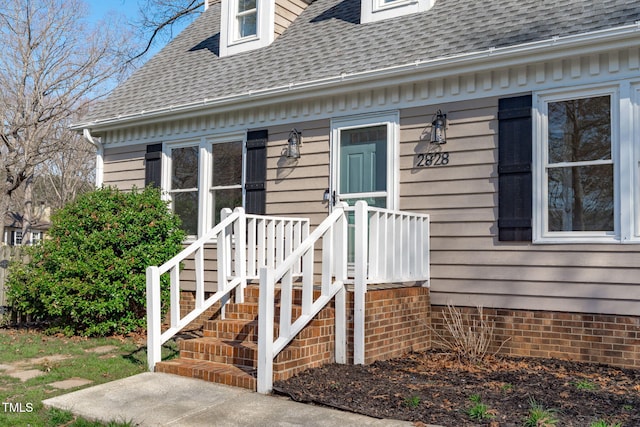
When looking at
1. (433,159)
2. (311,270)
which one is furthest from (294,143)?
(311,270)

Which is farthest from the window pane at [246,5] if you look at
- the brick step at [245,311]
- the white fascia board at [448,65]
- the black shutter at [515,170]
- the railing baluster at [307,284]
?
the railing baluster at [307,284]

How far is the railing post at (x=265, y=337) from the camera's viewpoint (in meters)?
4.91

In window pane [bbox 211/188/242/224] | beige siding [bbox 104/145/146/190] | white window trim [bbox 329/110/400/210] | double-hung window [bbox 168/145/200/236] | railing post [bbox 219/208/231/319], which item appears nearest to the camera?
railing post [bbox 219/208/231/319]

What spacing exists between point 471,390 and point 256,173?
4519 millimetres

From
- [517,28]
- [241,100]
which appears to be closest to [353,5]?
[241,100]

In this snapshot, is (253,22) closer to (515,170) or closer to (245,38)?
(245,38)

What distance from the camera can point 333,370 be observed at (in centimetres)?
539

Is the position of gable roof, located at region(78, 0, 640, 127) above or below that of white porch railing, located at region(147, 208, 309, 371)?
above

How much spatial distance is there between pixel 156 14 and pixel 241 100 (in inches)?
482

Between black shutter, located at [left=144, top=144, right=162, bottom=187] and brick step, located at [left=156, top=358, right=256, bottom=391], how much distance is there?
4.30 m

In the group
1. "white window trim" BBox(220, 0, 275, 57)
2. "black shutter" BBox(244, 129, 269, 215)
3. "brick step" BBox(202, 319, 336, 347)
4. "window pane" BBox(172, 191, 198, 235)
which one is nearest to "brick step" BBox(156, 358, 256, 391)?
"brick step" BBox(202, 319, 336, 347)

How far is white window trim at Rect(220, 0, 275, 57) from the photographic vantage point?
9672 millimetres

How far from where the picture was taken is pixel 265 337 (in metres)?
4.93

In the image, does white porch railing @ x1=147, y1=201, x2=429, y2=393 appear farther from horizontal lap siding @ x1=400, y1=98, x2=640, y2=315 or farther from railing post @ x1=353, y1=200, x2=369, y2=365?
horizontal lap siding @ x1=400, y1=98, x2=640, y2=315
